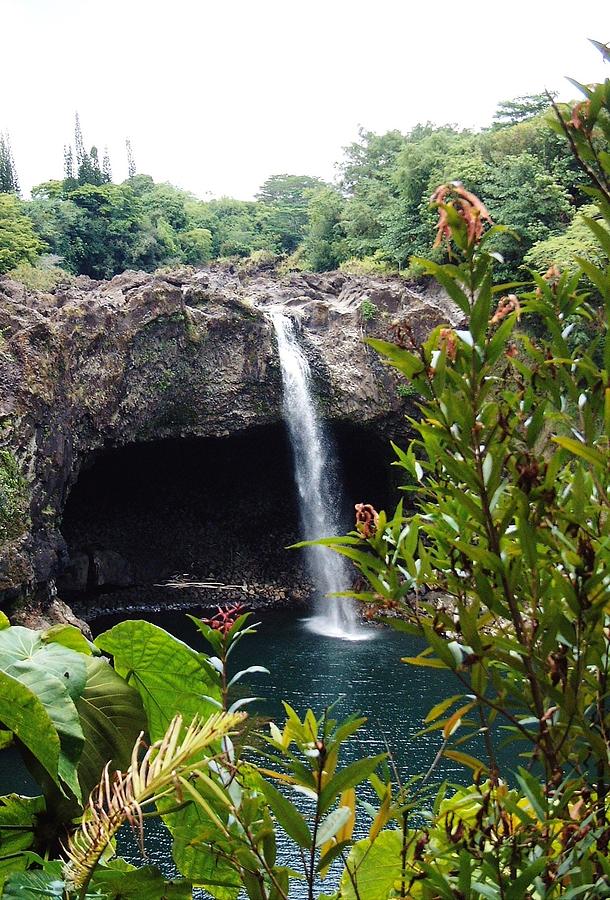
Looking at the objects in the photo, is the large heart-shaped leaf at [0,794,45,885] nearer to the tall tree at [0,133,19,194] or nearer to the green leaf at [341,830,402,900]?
the green leaf at [341,830,402,900]

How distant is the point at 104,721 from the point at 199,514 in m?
15.5

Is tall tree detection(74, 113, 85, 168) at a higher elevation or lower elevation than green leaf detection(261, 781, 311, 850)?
higher

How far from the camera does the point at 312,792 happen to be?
0.71m

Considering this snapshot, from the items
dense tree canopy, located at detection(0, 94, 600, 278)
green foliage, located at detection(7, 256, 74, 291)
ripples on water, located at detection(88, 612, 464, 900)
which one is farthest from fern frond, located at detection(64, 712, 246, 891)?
green foliage, located at detection(7, 256, 74, 291)

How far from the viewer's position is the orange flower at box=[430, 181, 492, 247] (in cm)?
71

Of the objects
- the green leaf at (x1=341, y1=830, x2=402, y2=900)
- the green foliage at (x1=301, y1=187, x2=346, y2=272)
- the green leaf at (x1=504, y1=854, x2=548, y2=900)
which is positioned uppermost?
the green foliage at (x1=301, y1=187, x2=346, y2=272)

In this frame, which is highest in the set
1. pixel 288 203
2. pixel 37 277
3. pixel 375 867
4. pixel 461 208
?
pixel 288 203

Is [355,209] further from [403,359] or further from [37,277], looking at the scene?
[403,359]

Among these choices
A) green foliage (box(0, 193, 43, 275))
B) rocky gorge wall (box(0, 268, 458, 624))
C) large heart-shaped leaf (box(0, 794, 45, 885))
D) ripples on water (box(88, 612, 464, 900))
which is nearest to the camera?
large heart-shaped leaf (box(0, 794, 45, 885))

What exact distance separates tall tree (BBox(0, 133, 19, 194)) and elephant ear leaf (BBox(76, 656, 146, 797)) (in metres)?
26.3

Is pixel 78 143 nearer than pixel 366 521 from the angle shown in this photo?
No

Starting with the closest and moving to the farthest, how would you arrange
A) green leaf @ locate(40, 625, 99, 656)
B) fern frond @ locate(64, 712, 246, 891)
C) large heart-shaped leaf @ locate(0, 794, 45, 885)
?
fern frond @ locate(64, 712, 246, 891), large heart-shaped leaf @ locate(0, 794, 45, 885), green leaf @ locate(40, 625, 99, 656)

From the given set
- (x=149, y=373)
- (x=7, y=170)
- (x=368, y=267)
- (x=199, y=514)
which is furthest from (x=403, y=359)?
(x=7, y=170)

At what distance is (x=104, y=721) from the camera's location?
2.70ft
